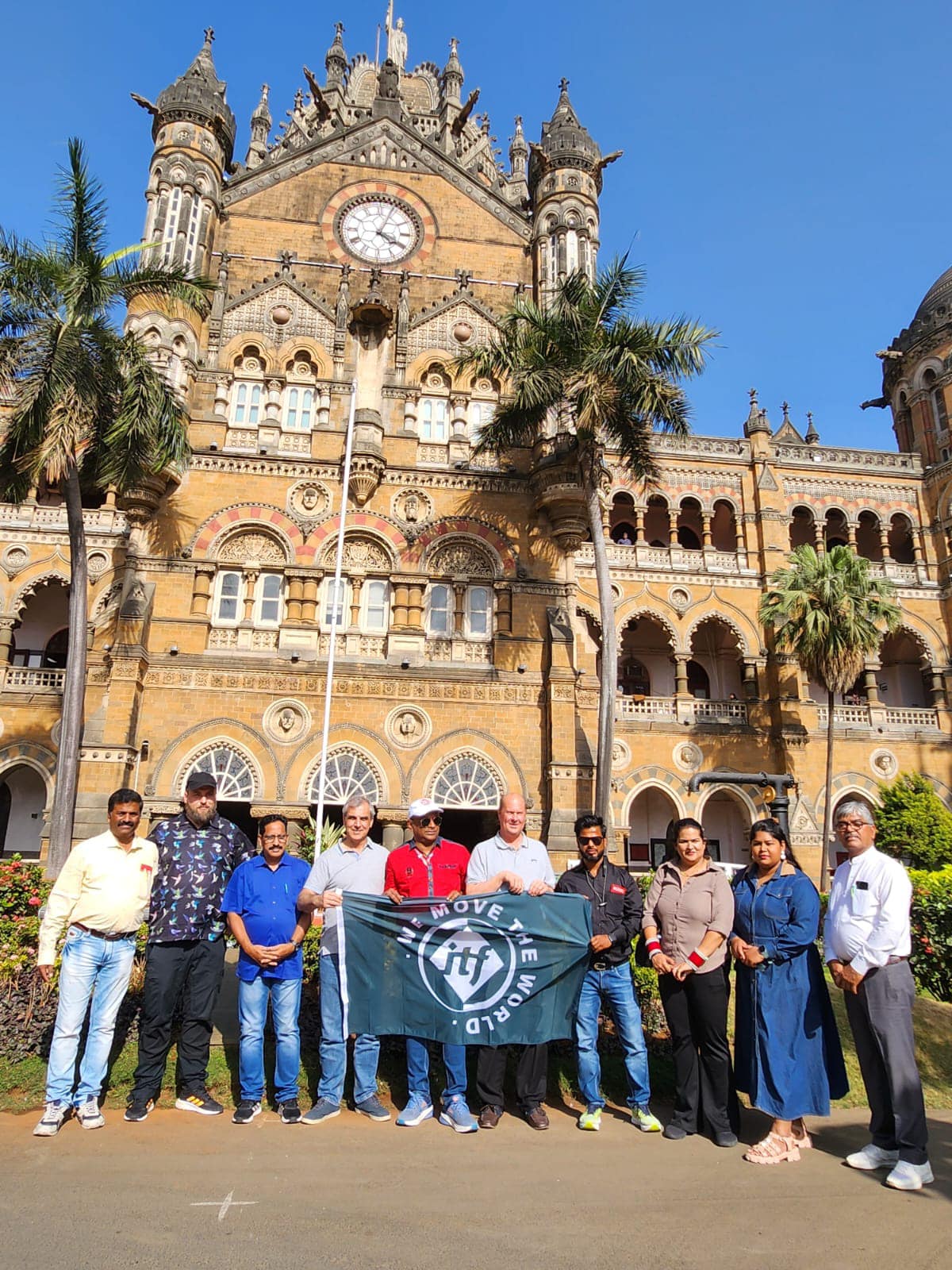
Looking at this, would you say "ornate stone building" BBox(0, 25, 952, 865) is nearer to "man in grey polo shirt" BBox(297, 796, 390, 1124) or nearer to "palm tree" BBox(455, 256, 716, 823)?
"palm tree" BBox(455, 256, 716, 823)

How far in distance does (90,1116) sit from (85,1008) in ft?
2.49

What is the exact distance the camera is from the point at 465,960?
7145mm

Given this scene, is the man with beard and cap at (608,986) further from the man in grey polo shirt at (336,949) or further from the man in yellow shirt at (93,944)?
the man in yellow shirt at (93,944)

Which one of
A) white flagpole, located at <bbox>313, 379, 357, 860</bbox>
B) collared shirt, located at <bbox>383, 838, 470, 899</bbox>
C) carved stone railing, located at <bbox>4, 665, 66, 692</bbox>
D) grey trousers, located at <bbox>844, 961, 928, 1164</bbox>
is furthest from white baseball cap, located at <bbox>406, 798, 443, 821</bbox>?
carved stone railing, located at <bbox>4, 665, 66, 692</bbox>

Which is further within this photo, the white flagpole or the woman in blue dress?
the white flagpole

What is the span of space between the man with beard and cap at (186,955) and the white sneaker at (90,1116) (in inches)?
9.0

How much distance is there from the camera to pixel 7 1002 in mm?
8156

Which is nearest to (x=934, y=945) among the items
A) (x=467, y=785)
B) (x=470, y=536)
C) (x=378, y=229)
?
(x=467, y=785)

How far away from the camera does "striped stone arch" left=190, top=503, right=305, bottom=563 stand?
2245cm

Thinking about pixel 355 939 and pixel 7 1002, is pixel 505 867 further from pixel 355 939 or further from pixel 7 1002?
pixel 7 1002

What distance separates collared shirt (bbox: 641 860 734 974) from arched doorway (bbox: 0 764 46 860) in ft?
73.4

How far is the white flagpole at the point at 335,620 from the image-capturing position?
1783 centimetres

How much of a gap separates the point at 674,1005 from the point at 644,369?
1652 centimetres

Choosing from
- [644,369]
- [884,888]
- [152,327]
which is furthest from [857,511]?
[884,888]
